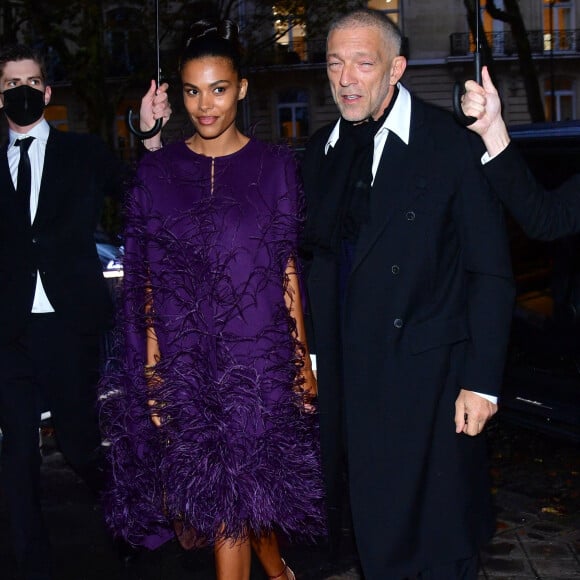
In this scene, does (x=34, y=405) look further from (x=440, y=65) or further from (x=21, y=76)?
(x=440, y=65)

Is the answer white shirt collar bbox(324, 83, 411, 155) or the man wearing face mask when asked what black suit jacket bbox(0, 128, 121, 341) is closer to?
the man wearing face mask

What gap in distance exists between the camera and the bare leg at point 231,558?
3.42 m

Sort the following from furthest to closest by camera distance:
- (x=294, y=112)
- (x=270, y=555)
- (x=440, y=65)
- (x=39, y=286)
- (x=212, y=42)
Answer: (x=294, y=112), (x=440, y=65), (x=39, y=286), (x=270, y=555), (x=212, y=42)

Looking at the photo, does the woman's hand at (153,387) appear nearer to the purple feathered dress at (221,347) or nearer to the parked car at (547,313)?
the purple feathered dress at (221,347)

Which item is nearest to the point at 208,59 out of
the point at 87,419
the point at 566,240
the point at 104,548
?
the point at 87,419

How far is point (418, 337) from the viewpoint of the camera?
10.2ft

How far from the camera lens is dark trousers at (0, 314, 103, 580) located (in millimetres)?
3826

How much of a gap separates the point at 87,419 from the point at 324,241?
1376mm

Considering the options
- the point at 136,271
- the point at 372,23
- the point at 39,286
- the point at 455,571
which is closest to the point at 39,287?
the point at 39,286

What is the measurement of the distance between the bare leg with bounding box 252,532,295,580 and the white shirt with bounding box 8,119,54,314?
119cm

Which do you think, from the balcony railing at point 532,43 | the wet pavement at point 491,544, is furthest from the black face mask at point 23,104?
the balcony railing at point 532,43

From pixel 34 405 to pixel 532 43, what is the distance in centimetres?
3186

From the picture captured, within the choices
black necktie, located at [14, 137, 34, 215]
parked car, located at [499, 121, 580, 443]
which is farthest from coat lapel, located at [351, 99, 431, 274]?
parked car, located at [499, 121, 580, 443]

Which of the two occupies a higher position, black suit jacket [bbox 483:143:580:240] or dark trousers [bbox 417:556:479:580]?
black suit jacket [bbox 483:143:580:240]
